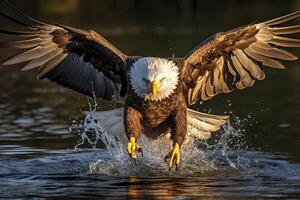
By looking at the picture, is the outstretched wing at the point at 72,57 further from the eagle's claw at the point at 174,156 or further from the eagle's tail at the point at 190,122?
the eagle's claw at the point at 174,156

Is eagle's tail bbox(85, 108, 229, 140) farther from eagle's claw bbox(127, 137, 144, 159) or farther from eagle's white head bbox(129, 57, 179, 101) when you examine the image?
eagle's white head bbox(129, 57, 179, 101)

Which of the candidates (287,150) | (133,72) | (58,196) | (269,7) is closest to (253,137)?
(287,150)

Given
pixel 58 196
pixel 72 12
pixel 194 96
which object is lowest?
pixel 58 196

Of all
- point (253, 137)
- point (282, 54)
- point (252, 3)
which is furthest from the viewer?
point (252, 3)

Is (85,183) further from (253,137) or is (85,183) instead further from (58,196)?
(253,137)

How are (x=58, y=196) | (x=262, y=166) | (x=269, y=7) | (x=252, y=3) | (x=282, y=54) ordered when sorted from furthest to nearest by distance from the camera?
1. (x=252, y=3)
2. (x=269, y=7)
3. (x=282, y=54)
4. (x=262, y=166)
5. (x=58, y=196)

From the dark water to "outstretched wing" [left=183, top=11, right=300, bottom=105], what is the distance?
0.59 meters

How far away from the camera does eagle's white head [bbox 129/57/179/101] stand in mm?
10391

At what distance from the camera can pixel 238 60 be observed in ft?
38.7

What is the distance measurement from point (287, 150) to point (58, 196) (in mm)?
3325

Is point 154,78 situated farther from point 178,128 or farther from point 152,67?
point 178,128

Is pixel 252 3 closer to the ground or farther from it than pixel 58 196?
farther from it

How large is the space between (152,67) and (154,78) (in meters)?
0.11

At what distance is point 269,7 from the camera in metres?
31.9
